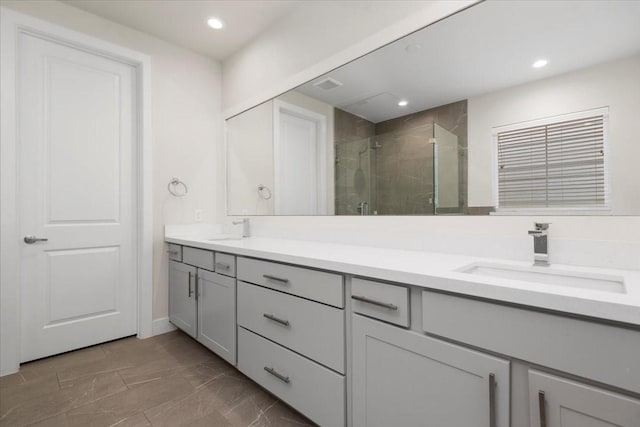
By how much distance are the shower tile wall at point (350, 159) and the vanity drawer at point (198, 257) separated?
3.11 ft

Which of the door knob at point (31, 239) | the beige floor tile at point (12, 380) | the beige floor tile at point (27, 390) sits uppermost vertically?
the door knob at point (31, 239)

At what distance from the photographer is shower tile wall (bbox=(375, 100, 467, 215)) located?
1444mm

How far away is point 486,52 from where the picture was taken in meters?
1.38

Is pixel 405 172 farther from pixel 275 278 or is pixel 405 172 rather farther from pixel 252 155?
pixel 252 155

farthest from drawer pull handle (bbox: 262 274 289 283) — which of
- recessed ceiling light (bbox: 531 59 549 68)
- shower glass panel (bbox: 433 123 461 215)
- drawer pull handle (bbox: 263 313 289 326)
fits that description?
recessed ceiling light (bbox: 531 59 549 68)

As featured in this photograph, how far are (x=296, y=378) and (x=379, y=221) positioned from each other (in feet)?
3.15

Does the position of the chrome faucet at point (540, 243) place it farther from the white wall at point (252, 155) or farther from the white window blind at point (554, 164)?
the white wall at point (252, 155)

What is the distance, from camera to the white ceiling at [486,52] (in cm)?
112

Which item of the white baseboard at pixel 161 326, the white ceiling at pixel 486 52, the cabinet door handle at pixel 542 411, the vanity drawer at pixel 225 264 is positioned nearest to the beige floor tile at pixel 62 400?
the white baseboard at pixel 161 326

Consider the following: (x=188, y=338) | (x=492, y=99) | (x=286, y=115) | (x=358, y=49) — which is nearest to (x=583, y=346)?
(x=492, y=99)

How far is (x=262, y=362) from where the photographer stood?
1.61 metres

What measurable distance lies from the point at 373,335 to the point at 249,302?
2.74 feet

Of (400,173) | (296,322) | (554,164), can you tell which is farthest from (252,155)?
(554,164)

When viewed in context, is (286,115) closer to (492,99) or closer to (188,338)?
(492,99)
